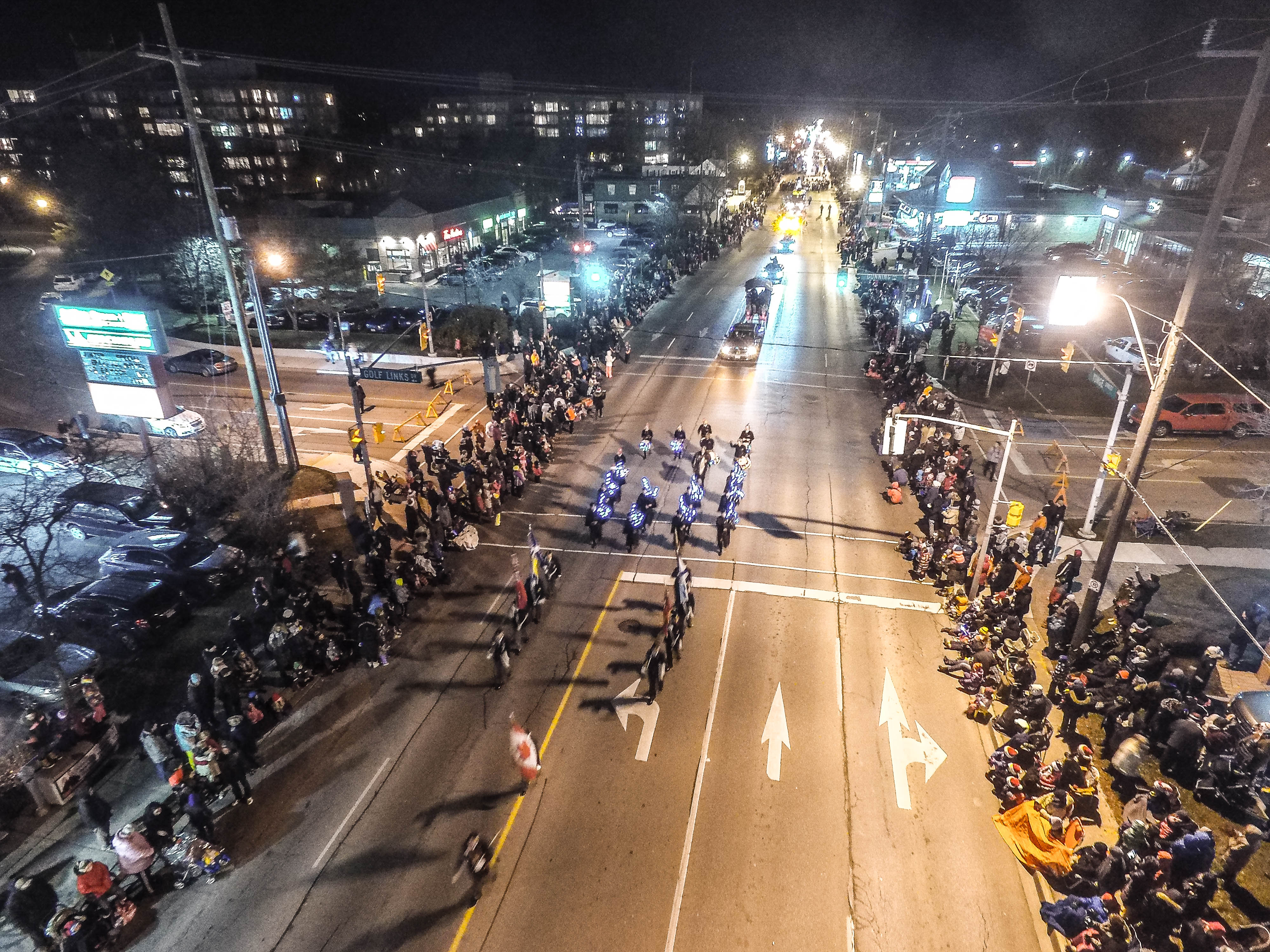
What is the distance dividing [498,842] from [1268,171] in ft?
284

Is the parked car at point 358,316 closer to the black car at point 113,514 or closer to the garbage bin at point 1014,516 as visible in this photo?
the black car at point 113,514

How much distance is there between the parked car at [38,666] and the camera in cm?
1204

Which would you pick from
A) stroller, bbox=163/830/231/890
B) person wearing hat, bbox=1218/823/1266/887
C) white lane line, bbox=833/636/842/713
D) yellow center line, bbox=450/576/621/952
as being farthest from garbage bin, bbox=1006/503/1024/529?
stroller, bbox=163/830/231/890

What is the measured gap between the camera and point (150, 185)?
50531mm

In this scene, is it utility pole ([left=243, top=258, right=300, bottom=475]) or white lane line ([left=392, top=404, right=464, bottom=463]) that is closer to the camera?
utility pole ([left=243, top=258, right=300, bottom=475])

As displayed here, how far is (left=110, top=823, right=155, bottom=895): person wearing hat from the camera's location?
898 cm

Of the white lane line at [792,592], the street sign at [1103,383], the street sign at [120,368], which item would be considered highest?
the street sign at [120,368]

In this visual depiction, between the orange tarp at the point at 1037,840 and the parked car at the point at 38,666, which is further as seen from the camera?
the parked car at the point at 38,666


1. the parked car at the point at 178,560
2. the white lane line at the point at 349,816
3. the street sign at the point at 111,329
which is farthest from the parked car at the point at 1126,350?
the street sign at the point at 111,329

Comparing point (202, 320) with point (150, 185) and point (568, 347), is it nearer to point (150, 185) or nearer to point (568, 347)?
point (150, 185)

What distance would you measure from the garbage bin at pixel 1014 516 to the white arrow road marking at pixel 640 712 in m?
11.1

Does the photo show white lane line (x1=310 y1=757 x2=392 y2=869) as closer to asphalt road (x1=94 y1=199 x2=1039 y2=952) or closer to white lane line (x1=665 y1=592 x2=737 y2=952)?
asphalt road (x1=94 y1=199 x2=1039 y2=952)

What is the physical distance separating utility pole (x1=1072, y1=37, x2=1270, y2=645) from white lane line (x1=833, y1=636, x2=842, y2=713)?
4.79 meters

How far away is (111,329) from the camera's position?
17188 millimetres
